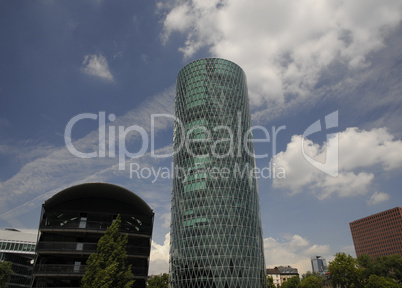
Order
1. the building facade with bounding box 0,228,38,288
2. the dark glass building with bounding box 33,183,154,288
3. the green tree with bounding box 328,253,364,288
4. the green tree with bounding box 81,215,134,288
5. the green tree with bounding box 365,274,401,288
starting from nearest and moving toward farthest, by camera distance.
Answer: the green tree with bounding box 81,215,134,288, the dark glass building with bounding box 33,183,154,288, the green tree with bounding box 365,274,401,288, the green tree with bounding box 328,253,364,288, the building facade with bounding box 0,228,38,288

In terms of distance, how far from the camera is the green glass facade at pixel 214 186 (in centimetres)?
7138

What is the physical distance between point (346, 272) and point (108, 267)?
64.5m

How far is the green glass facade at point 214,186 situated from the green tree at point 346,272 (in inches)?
739

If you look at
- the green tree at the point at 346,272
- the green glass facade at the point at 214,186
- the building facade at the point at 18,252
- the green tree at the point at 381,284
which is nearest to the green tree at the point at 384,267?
the green tree at the point at 381,284

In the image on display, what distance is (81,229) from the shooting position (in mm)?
46688

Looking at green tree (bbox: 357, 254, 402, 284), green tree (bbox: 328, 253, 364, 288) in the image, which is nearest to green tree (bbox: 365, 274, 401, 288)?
green tree (bbox: 328, 253, 364, 288)

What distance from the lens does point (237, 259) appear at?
71.2 meters

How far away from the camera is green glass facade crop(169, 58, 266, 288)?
234 feet

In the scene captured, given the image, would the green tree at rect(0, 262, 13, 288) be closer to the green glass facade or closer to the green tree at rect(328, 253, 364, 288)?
the green glass facade

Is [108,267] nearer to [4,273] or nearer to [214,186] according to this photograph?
[4,273]

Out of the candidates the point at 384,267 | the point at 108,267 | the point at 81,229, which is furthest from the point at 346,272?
the point at 81,229

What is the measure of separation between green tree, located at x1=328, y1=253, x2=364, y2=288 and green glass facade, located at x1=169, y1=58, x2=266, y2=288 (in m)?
18.8

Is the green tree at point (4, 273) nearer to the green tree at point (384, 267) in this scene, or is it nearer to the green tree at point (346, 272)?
the green tree at point (346, 272)

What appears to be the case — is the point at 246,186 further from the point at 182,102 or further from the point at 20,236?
the point at 20,236
